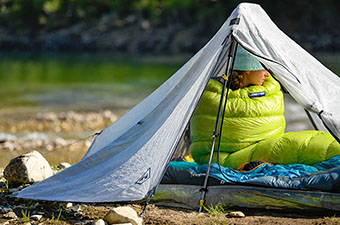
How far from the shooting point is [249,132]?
5.12 m

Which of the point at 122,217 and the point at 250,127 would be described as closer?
the point at 122,217

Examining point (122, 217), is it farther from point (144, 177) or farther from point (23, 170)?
point (23, 170)

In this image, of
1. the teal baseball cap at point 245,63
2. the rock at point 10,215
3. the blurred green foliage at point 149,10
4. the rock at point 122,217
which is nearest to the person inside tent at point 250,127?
the teal baseball cap at point 245,63

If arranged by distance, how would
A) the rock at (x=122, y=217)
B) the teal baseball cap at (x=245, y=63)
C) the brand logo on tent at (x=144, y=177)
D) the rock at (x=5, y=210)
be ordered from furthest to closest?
the teal baseball cap at (x=245, y=63) < the rock at (x=5, y=210) < the brand logo on tent at (x=144, y=177) < the rock at (x=122, y=217)

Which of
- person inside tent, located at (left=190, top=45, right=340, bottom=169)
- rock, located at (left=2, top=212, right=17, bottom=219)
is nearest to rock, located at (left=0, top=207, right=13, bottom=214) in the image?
rock, located at (left=2, top=212, right=17, bottom=219)

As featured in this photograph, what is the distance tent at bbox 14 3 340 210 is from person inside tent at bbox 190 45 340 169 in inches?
20.2

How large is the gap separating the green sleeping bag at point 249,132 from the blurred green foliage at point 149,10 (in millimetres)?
39353

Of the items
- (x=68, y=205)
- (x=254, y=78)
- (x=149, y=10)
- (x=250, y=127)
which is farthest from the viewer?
(x=149, y=10)

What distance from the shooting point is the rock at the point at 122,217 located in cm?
405

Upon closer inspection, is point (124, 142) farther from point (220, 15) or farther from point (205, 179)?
point (220, 15)

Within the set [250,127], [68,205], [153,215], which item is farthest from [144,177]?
[250,127]

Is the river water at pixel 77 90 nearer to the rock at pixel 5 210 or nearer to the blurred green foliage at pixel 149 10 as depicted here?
the rock at pixel 5 210

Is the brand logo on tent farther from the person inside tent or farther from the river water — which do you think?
the river water

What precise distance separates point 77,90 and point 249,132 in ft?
52.1
